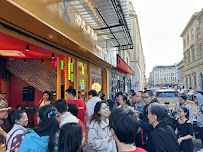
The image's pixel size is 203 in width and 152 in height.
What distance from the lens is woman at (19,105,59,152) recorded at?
1.98 m

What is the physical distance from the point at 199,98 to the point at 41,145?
17.1ft

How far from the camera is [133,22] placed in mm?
33125

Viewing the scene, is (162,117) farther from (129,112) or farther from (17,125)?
(17,125)

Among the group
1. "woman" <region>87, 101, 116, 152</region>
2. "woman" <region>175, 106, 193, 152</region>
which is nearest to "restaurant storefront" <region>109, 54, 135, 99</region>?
"woman" <region>175, 106, 193, 152</region>

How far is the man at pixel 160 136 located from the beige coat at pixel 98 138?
2.33ft

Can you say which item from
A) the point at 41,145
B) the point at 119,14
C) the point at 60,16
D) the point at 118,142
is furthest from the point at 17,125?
the point at 119,14

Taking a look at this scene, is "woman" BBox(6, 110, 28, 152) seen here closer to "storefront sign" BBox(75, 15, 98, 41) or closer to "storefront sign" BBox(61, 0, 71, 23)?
"storefront sign" BBox(61, 0, 71, 23)

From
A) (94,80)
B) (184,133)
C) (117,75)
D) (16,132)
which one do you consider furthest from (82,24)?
(117,75)

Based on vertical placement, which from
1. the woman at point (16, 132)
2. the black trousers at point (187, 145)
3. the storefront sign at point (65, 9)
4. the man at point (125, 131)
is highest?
the storefront sign at point (65, 9)

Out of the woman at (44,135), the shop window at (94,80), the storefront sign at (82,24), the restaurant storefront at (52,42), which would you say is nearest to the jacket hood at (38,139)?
the woman at (44,135)

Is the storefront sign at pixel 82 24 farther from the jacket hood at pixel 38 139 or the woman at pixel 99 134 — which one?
the jacket hood at pixel 38 139

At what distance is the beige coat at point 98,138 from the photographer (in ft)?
8.77

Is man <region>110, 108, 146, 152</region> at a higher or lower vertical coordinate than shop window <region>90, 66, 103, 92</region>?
lower

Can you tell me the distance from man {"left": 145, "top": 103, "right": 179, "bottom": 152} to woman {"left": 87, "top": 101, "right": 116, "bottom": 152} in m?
0.70
